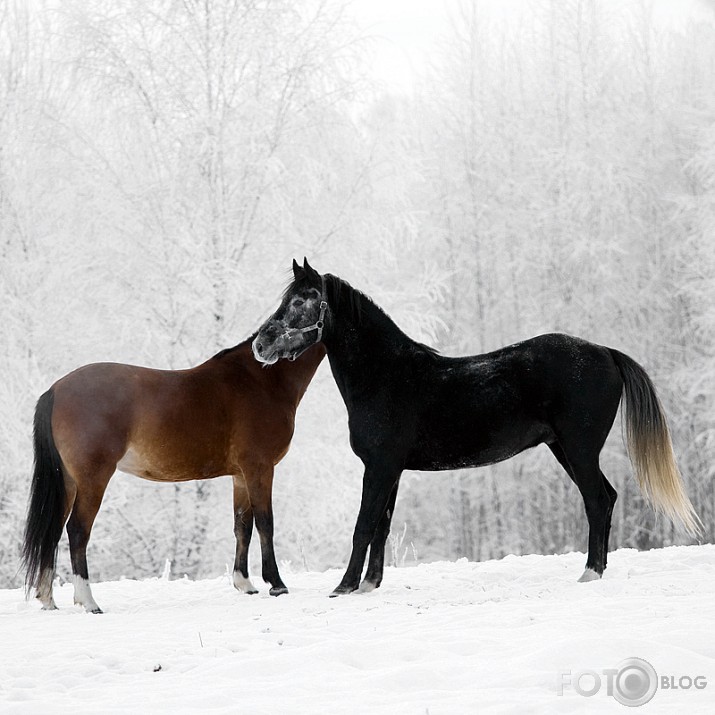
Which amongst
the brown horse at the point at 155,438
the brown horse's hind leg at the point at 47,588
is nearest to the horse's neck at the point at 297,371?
the brown horse at the point at 155,438

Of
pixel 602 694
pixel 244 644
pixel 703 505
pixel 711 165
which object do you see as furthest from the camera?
pixel 703 505

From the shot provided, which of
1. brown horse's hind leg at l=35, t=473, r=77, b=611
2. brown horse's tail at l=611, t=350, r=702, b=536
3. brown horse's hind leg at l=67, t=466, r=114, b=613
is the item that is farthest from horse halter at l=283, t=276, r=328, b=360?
brown horse's tail at l=611, t=350, r=702, b=536

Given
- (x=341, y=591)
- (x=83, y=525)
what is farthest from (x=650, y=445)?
(x=83, y=525)

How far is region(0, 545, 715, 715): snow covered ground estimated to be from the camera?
2.71 m

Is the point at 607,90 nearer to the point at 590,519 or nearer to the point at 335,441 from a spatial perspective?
the point at 335,441

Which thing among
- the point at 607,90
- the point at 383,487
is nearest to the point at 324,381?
the point at 383,487

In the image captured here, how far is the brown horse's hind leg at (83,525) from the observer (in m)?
4.99

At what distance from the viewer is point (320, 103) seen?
11.2m

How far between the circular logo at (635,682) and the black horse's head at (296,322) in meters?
2.97

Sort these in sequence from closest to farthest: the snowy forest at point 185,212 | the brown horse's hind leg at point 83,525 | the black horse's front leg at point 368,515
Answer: the brown horse's hind leg at point 83,525 → the black horse's front leg at point 368,515 → the snowy forest at point 185,212

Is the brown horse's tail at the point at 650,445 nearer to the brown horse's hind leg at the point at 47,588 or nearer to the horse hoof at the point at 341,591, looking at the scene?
the horse hoof at the point at 341,591

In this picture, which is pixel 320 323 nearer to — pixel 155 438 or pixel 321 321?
pixel 321 321

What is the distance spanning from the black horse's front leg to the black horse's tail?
5.91 feet

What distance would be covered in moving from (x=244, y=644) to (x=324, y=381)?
711 cm
